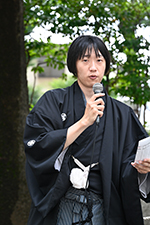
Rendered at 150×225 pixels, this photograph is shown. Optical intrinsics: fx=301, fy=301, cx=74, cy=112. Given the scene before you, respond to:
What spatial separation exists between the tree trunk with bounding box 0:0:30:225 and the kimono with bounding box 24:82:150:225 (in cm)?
145

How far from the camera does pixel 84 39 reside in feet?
6.19

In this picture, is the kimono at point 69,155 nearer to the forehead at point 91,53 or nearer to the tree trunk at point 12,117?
the forehead at point 91,53

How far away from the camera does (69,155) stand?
1.75 m

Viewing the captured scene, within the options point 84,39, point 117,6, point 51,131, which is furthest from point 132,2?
point 51,131

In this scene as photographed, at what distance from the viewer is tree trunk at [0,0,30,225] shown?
3.23m

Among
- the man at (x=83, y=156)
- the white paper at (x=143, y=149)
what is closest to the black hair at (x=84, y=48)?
the man at (x=83, y=156)

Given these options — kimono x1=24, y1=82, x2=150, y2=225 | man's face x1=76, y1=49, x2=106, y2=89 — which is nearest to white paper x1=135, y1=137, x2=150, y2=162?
kimono x1=24, y1=82, x2=150, y2=225

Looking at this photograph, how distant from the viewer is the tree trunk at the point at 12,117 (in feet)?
10.6

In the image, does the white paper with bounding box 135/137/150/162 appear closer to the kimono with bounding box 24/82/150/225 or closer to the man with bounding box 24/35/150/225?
the man with bounding box 24/35/150/225

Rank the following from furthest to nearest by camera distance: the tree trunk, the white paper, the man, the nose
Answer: the tree trunk
the nose
the man
the white paper

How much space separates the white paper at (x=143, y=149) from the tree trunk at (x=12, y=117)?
6.41 feet

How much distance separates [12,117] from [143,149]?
79.7 inches

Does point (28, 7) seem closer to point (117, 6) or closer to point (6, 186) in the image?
point (117, 6)

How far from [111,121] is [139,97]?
2.01 m
